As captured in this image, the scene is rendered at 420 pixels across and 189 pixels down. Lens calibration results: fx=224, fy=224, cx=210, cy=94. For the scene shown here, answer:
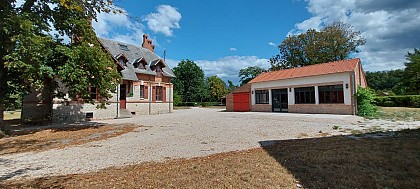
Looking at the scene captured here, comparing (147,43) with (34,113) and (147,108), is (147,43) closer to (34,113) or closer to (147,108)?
(147,108)

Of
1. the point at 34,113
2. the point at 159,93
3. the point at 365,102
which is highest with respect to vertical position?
the point at 159,93

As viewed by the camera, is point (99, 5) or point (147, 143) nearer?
point (99, 5)

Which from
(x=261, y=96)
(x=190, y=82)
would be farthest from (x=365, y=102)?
(x=190, y=82)

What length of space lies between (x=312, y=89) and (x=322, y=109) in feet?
6.99

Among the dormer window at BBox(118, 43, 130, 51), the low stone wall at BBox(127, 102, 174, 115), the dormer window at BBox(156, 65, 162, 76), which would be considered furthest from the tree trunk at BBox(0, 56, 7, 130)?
the dormer window at BBox(156, 65, 162, 76)

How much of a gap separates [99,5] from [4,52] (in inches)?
360

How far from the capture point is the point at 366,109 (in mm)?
17984

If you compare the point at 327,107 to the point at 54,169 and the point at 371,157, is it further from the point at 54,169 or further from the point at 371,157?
the point at 54,169

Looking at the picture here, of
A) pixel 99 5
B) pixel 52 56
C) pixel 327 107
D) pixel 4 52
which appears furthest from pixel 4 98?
pixel 327 107

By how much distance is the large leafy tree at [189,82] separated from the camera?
5288cm

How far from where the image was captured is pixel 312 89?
70.4 ft

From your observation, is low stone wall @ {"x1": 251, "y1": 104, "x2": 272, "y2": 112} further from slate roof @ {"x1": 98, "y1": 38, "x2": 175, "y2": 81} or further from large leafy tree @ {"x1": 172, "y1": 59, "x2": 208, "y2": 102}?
large leafy tree @ {"x1": 172, "y1": 59, "x2": 208, "y2": 102}

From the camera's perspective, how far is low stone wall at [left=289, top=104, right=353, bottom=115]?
62.5 ft

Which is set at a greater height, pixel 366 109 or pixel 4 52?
pixel 4 52
